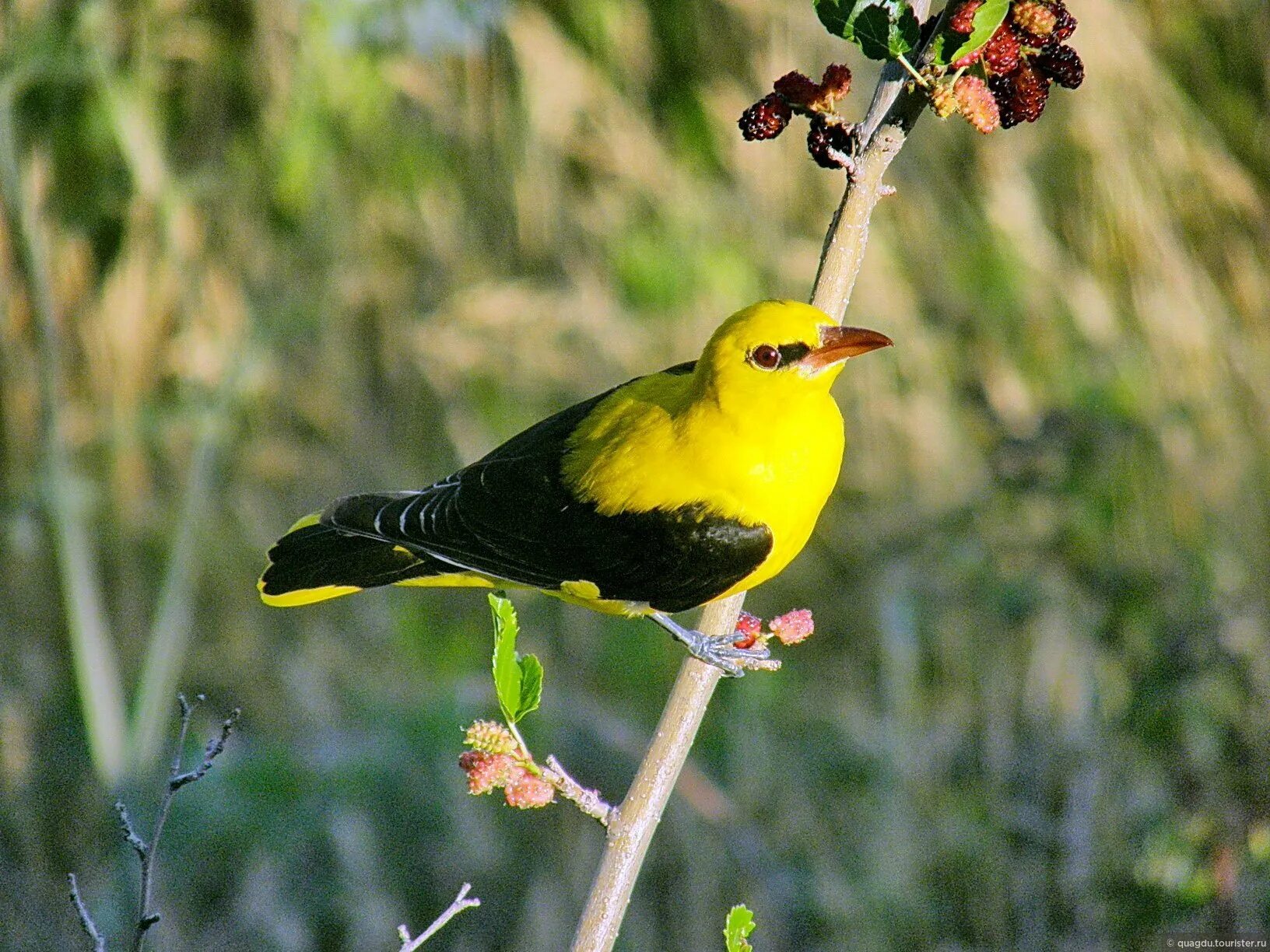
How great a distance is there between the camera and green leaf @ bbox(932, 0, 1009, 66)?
5.53 ft

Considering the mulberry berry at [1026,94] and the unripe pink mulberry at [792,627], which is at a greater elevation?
the mulberry berry at [1026,94]

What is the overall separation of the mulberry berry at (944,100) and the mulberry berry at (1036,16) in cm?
14

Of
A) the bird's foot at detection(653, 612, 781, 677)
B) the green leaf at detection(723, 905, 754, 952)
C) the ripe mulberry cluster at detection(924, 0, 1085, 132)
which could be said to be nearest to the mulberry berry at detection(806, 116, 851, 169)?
the ripe mulberry cluster at detection(924, 0, 1085, 132)

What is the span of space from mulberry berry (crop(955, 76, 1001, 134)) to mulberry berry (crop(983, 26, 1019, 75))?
0.04m

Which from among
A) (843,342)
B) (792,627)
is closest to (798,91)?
(843,342)

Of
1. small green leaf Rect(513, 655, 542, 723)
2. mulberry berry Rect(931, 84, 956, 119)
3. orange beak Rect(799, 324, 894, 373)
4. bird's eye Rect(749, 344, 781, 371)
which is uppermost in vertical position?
mulberry berry Rect(931, 84, 956, 119)

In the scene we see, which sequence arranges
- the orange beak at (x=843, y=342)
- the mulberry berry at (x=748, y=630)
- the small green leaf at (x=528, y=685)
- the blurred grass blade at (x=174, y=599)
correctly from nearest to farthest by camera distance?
the small green leaf at (x=528, y=685) → the mulberry berry at (x=748, y=630) → the orange beak at (x=843, y=342) → the blurred grass blade at (x=174, y=599)

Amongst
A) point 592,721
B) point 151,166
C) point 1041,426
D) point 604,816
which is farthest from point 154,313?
point 604,816

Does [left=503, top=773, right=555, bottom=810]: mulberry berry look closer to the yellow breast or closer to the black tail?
the yellow breast

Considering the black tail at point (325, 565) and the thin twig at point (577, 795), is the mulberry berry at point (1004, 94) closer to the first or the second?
the thin twig at point (577, 795)

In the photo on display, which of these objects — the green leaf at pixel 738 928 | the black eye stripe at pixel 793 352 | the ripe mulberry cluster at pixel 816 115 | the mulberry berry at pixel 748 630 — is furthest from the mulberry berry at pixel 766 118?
the green leaf at pixel 738 928

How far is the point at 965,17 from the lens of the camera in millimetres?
1734

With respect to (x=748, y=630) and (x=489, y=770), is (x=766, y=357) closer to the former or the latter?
(x=748, y=630)

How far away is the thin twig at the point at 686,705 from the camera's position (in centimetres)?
176
